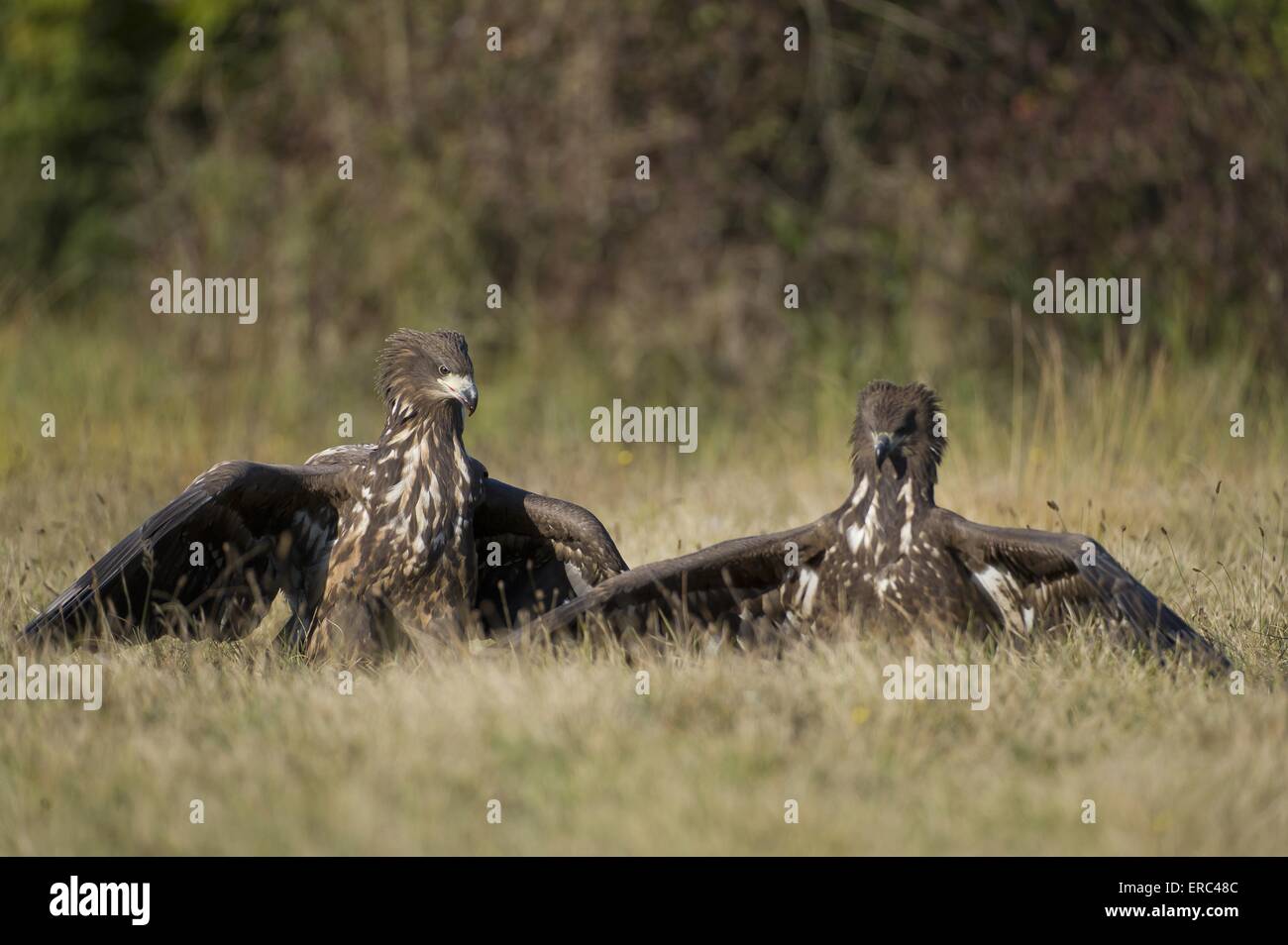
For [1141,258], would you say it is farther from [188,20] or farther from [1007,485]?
[188,20]

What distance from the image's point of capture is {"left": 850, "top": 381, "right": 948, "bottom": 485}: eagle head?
5910 millimetres

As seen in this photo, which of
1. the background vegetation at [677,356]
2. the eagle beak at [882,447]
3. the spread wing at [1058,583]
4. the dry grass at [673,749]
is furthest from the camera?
the eagle beak at [882,447]

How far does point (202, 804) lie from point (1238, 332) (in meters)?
8.36

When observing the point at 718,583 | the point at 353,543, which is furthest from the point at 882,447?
the point at 353,543

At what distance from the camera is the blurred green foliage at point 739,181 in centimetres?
1145

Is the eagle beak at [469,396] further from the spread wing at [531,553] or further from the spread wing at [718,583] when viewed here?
the spread wing at [718,583]

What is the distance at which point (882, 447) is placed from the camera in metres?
5.80

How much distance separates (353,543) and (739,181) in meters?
7.46

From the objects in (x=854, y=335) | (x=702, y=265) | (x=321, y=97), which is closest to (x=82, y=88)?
(x=321, y=97)

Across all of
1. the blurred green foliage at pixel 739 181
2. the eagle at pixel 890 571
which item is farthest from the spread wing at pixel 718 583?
the blurred green foliage at pixel 739 181

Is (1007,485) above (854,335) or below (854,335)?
below

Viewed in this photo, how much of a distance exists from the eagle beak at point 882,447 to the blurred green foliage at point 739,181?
4869mm

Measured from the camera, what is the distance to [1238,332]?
10.6 m

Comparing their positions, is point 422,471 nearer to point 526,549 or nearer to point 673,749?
point 526,549
